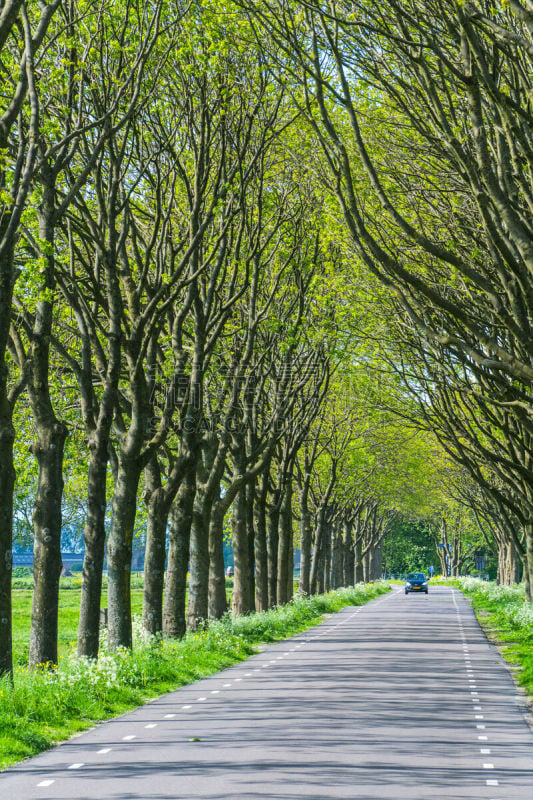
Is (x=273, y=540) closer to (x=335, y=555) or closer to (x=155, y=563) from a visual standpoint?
(x=155, y=563)

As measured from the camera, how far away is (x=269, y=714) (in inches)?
498

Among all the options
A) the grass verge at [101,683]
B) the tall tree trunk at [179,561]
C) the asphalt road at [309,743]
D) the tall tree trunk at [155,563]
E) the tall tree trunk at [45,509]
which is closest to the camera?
the asphalt road at [309,743]

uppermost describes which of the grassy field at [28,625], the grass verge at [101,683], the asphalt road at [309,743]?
the grass verge at [101,683]

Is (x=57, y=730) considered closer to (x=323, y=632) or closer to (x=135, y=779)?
(x=135, y=779)

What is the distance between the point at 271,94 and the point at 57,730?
1235cm

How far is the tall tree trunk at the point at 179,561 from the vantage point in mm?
20766

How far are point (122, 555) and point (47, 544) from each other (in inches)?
107

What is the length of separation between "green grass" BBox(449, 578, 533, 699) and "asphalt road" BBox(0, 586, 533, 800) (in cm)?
47

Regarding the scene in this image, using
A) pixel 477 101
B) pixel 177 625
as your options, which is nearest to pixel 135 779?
pixel 477 101

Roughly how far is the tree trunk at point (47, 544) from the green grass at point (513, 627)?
7.05 metres

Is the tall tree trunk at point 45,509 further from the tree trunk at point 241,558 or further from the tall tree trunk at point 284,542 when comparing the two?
the tall tree trunk at point 284,542

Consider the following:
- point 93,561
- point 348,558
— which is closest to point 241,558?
point 93,561

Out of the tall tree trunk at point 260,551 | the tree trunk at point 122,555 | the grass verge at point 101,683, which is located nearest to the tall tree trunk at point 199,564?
the grass verge at point 101,683

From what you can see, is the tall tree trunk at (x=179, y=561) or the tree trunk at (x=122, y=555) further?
the tall tree trunk at (x=179, y=561)
